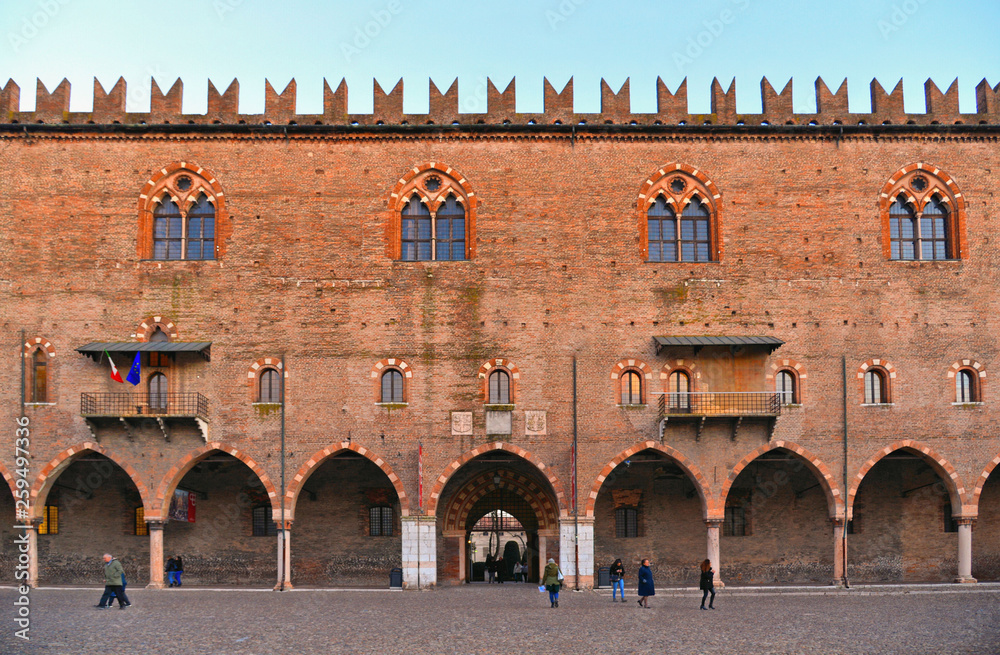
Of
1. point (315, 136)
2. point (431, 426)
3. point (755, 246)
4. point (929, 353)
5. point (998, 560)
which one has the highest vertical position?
point (315, 136)

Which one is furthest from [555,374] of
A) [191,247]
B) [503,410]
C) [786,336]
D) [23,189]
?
[23,189]

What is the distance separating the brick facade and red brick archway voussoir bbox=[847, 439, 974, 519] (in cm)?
10

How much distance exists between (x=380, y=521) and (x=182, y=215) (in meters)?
12.1

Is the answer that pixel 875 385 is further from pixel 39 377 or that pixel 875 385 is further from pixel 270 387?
pixel 39 377

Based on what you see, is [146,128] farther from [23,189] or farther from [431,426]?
[431,426]

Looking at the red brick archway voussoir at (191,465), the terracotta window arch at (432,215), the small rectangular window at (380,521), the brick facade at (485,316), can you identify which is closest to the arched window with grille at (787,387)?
the brick facade at (485,316)

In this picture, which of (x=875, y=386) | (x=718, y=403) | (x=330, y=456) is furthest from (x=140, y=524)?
(x=875, y=386)

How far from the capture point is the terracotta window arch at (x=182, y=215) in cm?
3631

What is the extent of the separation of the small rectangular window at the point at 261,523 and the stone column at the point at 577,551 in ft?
32.8

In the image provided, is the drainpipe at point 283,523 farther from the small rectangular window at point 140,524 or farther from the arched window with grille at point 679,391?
the arched window with grille at point 679,391

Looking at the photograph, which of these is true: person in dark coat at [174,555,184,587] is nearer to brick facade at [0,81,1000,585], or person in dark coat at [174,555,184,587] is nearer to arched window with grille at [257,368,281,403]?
brick facade at [0,81,1000,585]

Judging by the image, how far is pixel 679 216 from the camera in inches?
1446

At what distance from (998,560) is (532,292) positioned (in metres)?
18.3

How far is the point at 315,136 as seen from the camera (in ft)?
120
